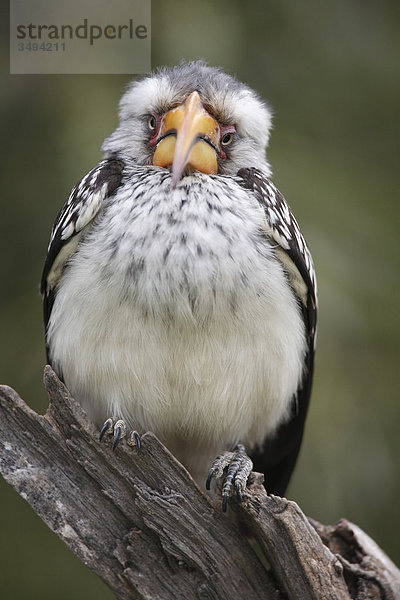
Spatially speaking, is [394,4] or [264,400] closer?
[264,400]

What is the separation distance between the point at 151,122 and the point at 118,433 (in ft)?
3.88

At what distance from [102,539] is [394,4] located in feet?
10.3

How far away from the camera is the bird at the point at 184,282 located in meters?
2.78

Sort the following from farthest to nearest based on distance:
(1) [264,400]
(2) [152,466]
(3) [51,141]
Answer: (3) [51,141], (1) [264,400], (2) [152,466]

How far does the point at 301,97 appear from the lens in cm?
439

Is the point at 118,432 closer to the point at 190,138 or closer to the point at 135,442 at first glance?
the point at 135,442

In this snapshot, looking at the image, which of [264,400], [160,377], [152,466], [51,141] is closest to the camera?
[152,466]

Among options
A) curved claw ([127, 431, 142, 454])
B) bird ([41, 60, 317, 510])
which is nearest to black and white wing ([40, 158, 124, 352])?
bird ([41, 60, 317, 510])

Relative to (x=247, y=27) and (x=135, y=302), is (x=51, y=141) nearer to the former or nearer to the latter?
(x=247, y=27)

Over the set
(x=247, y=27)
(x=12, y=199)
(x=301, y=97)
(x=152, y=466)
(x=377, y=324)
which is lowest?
(x=152, y=466)

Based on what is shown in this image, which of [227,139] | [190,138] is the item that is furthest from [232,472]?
[227,139]

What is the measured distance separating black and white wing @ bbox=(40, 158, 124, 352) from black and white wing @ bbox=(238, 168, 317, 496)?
1.57 feet

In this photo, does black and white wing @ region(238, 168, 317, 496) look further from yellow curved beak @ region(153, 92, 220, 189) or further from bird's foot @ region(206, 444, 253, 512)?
bird's foot @ region(206, 444, 253, 512)

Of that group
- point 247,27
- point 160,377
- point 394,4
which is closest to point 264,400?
point 160,377
